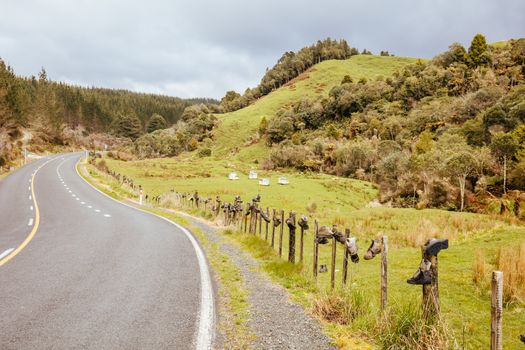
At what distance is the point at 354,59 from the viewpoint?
562 feet

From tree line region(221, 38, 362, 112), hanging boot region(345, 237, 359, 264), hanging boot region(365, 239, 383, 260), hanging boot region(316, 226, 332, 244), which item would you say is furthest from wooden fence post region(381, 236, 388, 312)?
tree line region(221, 38, 362, 112)

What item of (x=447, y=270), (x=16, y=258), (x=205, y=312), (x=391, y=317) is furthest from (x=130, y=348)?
(x=447, y=270)

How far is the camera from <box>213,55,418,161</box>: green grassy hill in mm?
114350

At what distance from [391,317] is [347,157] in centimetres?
6881

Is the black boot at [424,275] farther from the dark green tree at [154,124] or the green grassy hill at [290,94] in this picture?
the dark green tree at [154,124]

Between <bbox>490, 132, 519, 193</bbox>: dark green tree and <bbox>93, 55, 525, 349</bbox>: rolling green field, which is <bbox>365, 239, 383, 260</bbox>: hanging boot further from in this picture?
<bbox>490, 132, 519, 193</bbox>: dark green tree

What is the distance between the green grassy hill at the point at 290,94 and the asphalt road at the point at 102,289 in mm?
85142

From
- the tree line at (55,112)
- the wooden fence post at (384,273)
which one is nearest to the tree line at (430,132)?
the wooden fence post at (384,273)

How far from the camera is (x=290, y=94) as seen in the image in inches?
5714

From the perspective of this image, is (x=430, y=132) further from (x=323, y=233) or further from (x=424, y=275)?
(x=424, y=275)

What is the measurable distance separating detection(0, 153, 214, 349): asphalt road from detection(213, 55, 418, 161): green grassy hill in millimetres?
85142

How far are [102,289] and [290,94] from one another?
143 meters

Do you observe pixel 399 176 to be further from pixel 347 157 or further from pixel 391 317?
pixel 391 317

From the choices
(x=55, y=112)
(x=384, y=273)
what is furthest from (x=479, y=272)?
(x=55, y=112)
